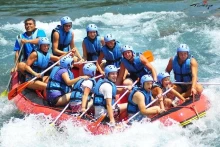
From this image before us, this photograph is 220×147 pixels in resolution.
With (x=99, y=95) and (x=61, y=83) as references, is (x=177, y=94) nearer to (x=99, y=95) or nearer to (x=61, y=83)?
(x=99, y=95)

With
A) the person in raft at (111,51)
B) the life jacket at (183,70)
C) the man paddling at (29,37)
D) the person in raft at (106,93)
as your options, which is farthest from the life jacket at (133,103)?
the man paddling at (29,37)

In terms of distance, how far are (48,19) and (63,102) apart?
11661 mm

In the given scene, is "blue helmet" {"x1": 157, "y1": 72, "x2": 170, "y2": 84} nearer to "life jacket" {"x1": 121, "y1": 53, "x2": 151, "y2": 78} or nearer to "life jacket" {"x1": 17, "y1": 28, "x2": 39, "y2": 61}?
"life jacket" {"x1": 121, "y1": 53, "x2": 151, "y2": 78}

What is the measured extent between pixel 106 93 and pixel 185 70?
75.2 inches

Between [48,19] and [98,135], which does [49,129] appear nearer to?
[98,135]

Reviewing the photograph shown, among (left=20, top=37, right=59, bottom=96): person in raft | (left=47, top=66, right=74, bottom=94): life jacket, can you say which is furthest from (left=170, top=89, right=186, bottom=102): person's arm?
(left=20, top=37, right=59, bottom=96): person in raft

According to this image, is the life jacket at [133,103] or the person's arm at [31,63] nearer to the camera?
the life jacket at [133,103]

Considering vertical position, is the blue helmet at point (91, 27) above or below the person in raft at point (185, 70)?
above

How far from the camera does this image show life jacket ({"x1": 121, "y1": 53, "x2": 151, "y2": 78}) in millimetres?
8684

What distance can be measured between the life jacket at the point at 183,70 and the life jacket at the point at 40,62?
8.34 feet

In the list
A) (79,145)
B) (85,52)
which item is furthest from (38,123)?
(85,52)

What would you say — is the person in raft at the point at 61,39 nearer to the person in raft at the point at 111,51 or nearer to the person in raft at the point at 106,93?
the person in raft at the point at 111,51

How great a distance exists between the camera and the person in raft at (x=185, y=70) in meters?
8.41

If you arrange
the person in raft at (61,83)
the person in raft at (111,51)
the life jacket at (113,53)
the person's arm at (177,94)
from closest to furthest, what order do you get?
the person in raft at (61,83)
the person's arm at (177,94)
the person in raft at (111,51)
the life jacket at (113,53)
